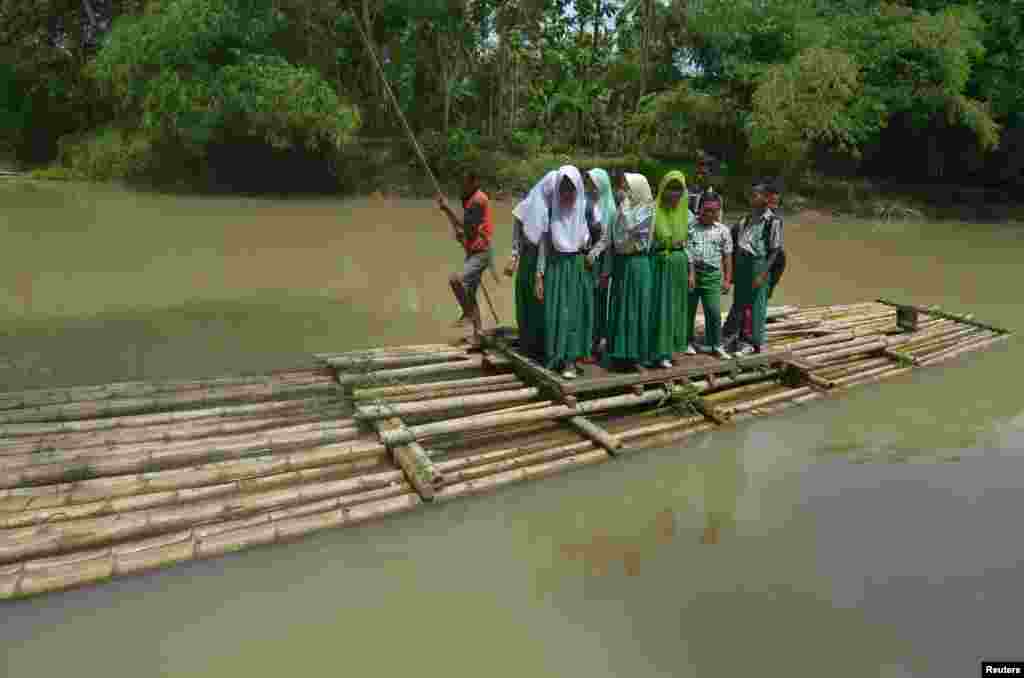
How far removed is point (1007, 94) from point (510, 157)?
1229 centimetres

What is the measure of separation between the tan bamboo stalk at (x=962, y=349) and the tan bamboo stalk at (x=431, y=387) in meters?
4.08

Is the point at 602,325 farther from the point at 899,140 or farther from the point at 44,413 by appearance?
the point at 899,140

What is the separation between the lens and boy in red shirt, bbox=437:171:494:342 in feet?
17.9

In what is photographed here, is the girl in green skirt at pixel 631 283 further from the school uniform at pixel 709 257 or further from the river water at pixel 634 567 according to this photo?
the river water at pixel 634 567

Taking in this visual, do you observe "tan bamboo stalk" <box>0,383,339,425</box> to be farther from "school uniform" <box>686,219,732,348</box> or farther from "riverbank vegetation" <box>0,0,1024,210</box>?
"riverbank vegetation" <box>0,0,1024,210</box>

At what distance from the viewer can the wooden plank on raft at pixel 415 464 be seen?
140 inches

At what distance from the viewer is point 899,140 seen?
69.2 ft

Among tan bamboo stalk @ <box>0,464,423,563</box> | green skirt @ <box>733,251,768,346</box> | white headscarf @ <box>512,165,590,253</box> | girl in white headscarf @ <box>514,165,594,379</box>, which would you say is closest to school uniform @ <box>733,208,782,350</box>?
green skirt @ <box>733,251,768,346</box>

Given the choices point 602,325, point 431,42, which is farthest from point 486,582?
point 431,42

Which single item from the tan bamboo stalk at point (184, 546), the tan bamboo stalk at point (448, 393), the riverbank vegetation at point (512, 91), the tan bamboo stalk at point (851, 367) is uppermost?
the riverbank vegetation at point (512, 91)

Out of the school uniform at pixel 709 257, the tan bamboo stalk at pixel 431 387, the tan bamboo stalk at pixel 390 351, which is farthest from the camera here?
the school uniform at pixel 709 257

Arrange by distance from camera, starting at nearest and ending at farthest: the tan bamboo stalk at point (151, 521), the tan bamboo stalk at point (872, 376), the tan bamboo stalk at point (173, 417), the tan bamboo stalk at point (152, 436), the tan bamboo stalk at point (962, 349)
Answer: the tan bamboo stalk at point (151, 521) < the tan bamboo stalk at point (152, 436) < the tan bamboo stalk at point (173, 417) < the tan bamboo stalk at point (872, 376) < the tan bamboo stalk at point (962, 349)

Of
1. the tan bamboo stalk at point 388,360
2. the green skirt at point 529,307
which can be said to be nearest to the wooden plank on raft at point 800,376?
the green skirt at point 529,307

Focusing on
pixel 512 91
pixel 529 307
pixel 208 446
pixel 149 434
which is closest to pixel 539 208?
pixel 529 307
